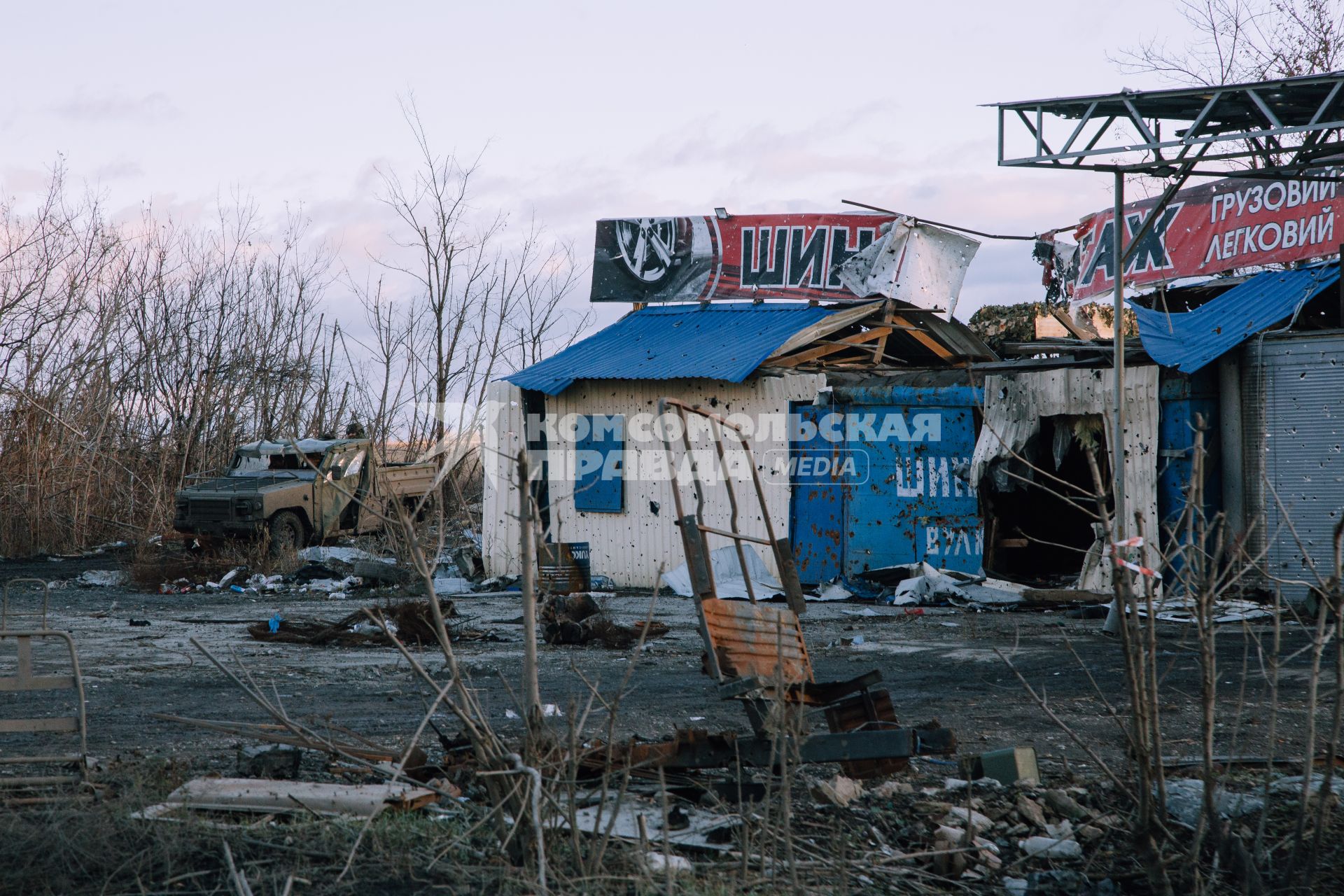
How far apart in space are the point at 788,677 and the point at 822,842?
2.93 feet

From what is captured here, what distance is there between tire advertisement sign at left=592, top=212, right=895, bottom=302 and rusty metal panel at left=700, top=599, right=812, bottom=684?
37.8 feet

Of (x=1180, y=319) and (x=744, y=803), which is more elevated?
(x=1180, y=319)

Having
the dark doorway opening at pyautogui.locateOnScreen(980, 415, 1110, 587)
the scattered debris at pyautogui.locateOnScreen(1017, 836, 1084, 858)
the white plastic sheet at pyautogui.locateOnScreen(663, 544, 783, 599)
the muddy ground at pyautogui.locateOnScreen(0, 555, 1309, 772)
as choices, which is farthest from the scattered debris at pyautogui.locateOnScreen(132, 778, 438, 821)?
the white plastic sheet at pyautogui.locateOnScreen(663, 544, 783, 599)

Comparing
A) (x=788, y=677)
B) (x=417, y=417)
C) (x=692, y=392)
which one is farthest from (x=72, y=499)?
(x=788, y=677)

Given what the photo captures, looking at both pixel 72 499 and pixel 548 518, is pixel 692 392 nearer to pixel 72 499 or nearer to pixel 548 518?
pixel 548 518

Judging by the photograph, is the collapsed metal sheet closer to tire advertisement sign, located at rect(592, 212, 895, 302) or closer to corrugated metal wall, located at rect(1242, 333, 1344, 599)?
tire advertisement sign, located at rect(592, 212, 895, 302)

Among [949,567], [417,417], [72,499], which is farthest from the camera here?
[417,417]

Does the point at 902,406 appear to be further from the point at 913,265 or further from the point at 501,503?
the point at 501,503

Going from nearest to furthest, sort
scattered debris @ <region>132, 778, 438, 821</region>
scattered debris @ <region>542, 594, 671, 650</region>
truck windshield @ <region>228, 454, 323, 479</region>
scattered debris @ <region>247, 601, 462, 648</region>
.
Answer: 1. scattered debris @ <region>132, 778, 438, 821</region>
2. scattered debris @ <region>542, 594, 671, 650</region>
3. scattered debris @ <region>247, 601, 462, 648</region>
4. truck windshield @ <region>228, 454, 323, 479</region>

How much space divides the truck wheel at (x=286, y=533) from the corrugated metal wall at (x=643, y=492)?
3.30m

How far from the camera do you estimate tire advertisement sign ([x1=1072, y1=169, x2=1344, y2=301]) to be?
44.9 ft

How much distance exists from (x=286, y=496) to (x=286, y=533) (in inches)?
22.3

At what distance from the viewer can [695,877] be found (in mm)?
4328

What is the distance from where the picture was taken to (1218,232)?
48.2 ft
